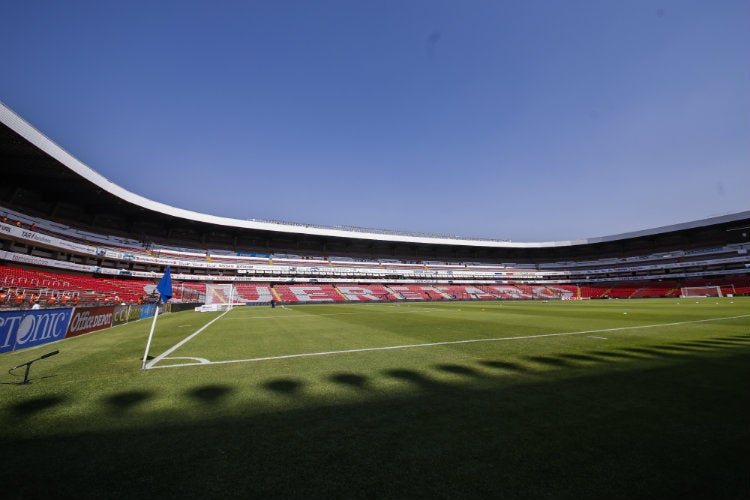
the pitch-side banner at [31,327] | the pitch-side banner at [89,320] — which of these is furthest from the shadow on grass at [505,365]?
the pitch-side banner at [89,320]

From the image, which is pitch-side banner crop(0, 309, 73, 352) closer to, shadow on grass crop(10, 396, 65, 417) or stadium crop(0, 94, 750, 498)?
stadium crop(0, 94, 750, 498)

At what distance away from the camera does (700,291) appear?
45406 millimetres

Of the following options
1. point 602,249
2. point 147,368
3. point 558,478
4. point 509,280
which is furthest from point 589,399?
point 602,249

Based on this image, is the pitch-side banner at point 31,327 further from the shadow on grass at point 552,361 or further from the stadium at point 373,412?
the shadow on grass at point 552,361

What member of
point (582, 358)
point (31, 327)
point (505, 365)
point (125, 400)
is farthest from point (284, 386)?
point (31, 327)

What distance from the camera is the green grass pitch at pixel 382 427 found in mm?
2268

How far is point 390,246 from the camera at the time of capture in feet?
216

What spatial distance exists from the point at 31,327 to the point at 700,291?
68882mm

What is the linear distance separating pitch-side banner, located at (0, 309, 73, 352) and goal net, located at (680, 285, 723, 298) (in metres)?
66.3

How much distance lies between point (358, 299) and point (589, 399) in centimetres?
4314

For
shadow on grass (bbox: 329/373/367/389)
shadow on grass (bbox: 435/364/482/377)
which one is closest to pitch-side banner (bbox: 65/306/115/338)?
shadow on grass (bbox: 329/373/367/389)

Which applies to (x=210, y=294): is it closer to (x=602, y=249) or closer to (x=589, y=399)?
(x=589, y=399)

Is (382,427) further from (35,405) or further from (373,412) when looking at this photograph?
(35,405)

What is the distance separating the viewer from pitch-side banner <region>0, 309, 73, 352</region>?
7.39 meters
